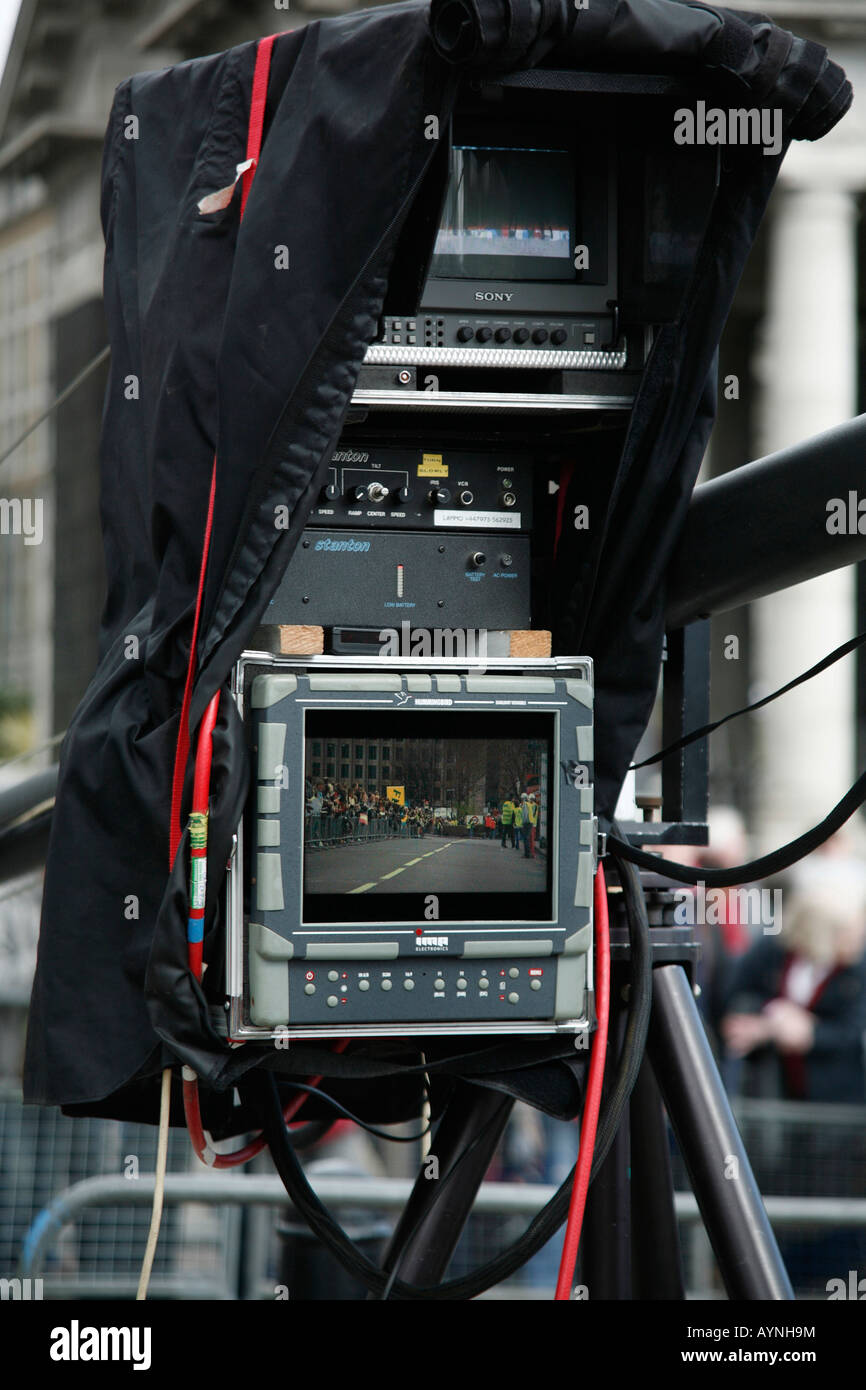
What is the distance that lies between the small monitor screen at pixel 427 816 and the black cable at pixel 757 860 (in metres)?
0.25

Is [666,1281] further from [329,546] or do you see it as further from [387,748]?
[329,546]

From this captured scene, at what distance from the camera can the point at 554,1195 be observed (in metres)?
2.56

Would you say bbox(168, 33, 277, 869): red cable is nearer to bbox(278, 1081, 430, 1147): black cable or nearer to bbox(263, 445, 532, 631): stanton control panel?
bbox(263, 445, 532, 631): stanton control panel

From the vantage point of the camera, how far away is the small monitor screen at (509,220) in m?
2.60

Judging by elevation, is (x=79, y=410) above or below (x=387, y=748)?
above

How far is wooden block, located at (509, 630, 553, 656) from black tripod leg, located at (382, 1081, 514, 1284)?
2.50ft

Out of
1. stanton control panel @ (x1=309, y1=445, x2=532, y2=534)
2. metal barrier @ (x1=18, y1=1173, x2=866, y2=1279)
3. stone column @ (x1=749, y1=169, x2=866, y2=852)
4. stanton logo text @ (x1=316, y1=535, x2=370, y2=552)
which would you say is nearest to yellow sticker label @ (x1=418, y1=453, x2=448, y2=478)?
stanton control panel @ (x1=309, y1=445, x2=532, y2=534)

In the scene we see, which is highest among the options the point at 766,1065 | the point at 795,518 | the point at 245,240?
the point at 245,240

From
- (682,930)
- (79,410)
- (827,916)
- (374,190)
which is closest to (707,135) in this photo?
(374,190)

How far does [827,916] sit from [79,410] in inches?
407

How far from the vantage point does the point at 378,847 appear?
248cm

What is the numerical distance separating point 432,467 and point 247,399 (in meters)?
0.48

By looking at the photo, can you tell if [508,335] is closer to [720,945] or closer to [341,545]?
[341,545]

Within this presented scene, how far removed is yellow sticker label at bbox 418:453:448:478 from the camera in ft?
9.04
